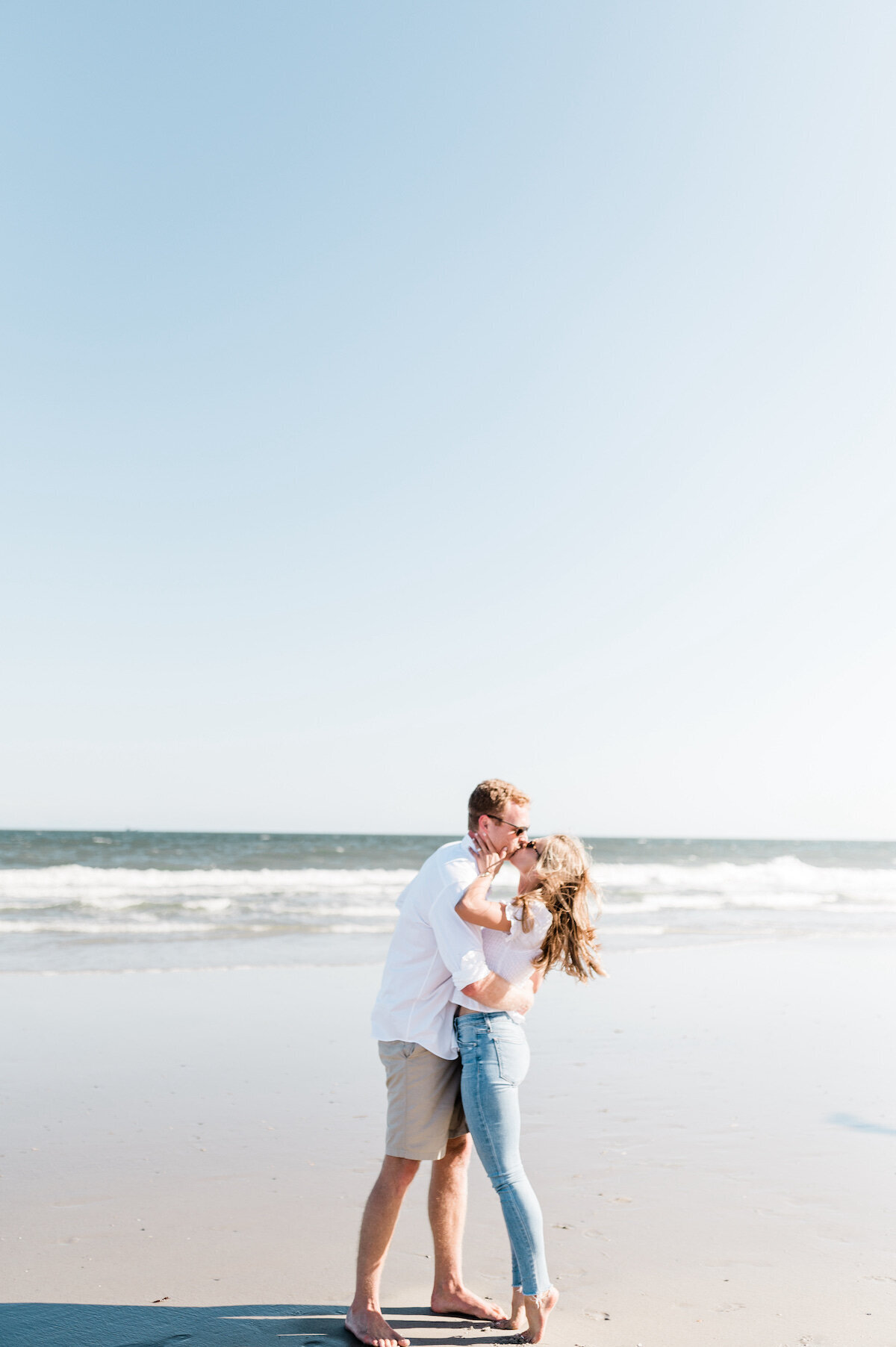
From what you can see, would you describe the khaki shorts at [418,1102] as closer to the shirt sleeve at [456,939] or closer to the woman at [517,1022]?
the woman at [517,1022]

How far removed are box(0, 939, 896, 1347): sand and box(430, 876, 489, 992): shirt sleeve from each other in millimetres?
1276

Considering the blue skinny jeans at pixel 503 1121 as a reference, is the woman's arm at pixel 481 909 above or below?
above

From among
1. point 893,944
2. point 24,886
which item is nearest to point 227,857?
point 24,886

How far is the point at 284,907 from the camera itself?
17641 millimetres

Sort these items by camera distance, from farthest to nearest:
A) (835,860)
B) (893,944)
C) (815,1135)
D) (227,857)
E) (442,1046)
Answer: (835,860) < (227,857) < (893,944) < (815,1135) < (442,1046)

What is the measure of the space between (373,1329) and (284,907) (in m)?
14.9

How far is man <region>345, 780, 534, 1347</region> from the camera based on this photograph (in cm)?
326

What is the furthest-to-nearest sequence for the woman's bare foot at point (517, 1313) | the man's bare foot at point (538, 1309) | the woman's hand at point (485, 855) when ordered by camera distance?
the woman's hand at point (485, 855), the woman's bare foot at point (517, 1313), the man's bare foot at point (538, 1309)

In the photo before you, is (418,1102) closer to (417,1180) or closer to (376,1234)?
(376,1234)

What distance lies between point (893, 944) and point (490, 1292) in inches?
511

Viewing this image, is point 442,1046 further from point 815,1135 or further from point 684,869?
point 684,869

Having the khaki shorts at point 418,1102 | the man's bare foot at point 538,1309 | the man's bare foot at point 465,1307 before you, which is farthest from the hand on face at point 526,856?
the man's bare foot at point 465,1307

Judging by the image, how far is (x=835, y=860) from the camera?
167 feet

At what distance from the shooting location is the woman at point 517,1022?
3.15 metres
